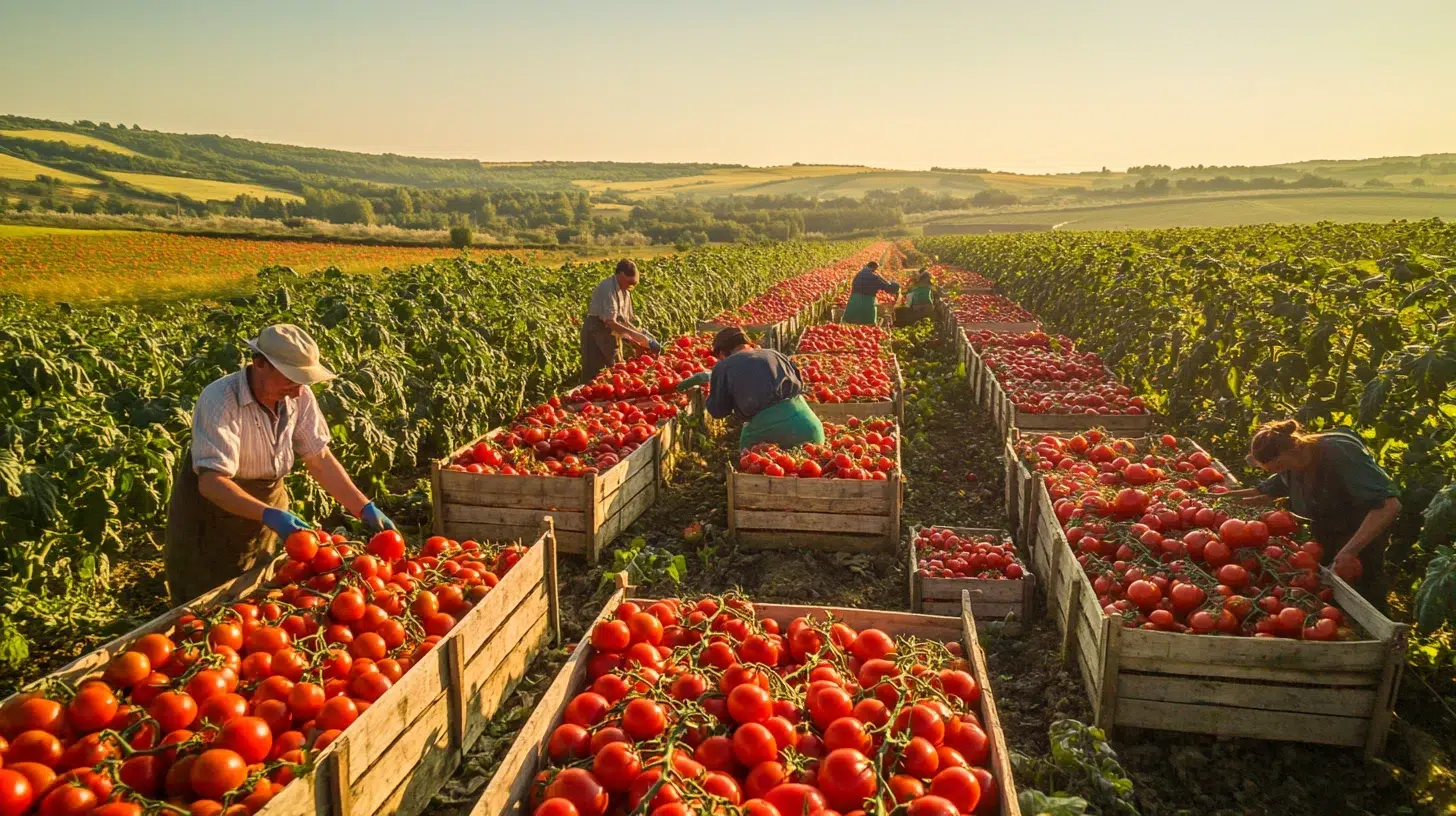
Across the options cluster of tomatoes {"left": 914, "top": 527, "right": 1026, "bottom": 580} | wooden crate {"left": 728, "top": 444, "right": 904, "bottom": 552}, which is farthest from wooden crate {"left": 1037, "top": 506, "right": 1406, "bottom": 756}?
wooden crate {"left": 728, "top": 444, "right": 904, "bottom": 552}

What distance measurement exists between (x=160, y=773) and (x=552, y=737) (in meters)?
1.57

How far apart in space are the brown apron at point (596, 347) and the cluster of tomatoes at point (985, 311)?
918 cm

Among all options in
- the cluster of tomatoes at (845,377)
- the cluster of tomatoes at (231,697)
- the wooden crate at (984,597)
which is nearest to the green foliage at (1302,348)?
the wooden crate at (984,597)

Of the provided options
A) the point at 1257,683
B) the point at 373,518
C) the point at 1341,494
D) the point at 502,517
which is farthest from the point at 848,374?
the point at 373,518

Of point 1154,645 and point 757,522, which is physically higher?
point 1154,645

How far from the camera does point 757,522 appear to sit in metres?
8.03

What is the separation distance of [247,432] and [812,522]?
481 cm

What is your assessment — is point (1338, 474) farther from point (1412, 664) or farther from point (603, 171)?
point (603, 171)

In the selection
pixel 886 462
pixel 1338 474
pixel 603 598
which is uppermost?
pixel 1338 474

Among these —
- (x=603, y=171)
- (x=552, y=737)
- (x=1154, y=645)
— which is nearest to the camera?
(x=552, y=737)

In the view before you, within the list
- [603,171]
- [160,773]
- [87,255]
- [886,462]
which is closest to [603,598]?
[886,462]

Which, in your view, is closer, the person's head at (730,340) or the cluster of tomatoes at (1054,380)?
the person's head at (730,340)

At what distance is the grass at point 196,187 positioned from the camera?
80438mm

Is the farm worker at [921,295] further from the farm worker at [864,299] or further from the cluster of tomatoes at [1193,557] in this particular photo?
the cluster of tomatoes at [1193,557]
